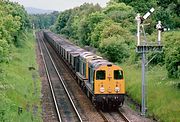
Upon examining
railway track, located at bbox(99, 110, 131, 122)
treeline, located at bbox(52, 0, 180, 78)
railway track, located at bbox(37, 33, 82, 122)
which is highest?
treeline, located at bbox(52, 0, 180, 78)

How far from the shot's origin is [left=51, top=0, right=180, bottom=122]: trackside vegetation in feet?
82.0

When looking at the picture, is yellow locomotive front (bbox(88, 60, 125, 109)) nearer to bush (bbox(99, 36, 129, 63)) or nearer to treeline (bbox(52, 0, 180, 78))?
treeline (bbox(52, 0, 180, 78))

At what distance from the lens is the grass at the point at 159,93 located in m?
22.5

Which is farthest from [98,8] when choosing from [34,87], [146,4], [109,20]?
[34,87]

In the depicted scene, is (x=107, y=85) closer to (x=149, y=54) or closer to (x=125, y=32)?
(x=149, y=54)

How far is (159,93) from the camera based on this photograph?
2662 cm

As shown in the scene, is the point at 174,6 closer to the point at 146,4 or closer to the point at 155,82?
the point at 146,4

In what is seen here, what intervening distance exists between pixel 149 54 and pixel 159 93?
11262 millimetres

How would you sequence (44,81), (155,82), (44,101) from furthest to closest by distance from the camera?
(44,81), (155,82), (44,101)

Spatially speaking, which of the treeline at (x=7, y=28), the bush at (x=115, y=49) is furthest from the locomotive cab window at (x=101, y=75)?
the bush at (x=115, y=49)

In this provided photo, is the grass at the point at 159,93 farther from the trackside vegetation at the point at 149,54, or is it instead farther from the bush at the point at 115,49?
the bush at the point at 115,49

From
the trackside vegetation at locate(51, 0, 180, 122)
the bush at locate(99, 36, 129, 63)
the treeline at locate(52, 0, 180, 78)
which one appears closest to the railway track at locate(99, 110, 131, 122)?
the trackside vegetation at locate(51, 0, 180, 122)

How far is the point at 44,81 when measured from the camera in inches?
1460

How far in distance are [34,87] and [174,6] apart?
48.2 m
